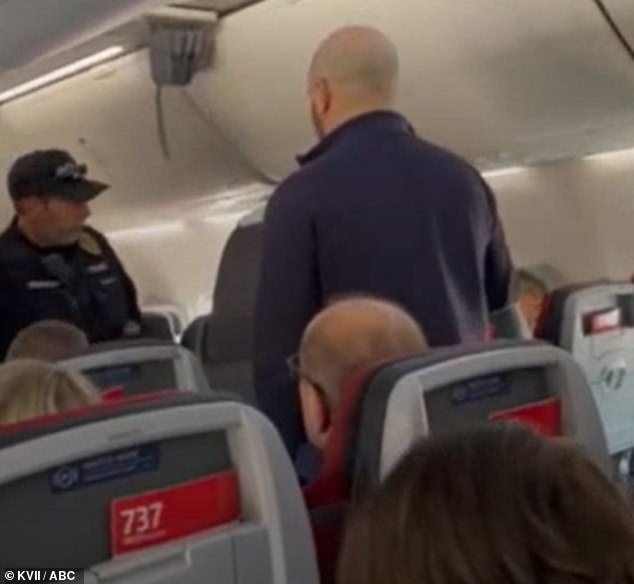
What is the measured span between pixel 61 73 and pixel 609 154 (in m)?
2.67

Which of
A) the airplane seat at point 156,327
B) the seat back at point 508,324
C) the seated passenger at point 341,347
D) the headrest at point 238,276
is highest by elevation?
the seated passenger at point 341,347

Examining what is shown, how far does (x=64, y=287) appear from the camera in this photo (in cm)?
437

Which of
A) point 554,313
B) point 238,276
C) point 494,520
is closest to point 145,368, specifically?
point 554,313

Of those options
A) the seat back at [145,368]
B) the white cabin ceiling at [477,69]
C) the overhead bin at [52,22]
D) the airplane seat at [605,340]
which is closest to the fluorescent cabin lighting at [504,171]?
the white cabin ceiling at [477,69]

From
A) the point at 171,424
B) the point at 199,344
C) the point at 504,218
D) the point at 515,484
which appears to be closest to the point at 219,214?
the point at 504,218

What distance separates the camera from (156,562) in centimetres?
180

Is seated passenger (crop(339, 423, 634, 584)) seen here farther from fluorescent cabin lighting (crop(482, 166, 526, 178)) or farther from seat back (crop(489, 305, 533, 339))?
fluorescent cabin lighting (crop(482, 166, 526, 178))

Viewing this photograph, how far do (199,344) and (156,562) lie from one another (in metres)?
3.00

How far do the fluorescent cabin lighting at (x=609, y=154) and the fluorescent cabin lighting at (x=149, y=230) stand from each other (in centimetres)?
292

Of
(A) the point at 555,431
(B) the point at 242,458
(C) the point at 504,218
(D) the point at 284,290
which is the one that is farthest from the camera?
(C) the point at 504,218

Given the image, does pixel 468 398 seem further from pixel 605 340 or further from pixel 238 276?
pixel 238 276

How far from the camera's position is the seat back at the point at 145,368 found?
3.15 meters

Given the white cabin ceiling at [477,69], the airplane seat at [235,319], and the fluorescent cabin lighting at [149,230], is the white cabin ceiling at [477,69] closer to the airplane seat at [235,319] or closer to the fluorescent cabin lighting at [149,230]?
the airplane seat at [235,319]

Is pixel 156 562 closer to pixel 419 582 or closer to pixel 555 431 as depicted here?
Answer: pixel 419 582
